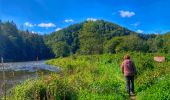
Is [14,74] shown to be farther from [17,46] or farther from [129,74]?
[17,46]

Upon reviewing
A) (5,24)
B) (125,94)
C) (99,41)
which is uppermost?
(5,24)

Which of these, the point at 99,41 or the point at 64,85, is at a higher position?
the point at 99,41

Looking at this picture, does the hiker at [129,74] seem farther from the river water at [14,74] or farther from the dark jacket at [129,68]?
the river water at [14,74]

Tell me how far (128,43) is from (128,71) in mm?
121386

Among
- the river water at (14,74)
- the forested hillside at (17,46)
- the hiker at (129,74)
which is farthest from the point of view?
the forested hillside at (17,46)

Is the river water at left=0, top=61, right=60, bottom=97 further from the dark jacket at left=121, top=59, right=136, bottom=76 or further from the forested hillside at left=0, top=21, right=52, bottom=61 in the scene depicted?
the forested hillside at left=0, top=21, right=52, bottom=61

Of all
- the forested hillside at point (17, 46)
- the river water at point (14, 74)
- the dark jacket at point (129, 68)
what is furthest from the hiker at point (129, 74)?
the forested hillside at point (17, 46)

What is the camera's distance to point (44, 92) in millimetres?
17297

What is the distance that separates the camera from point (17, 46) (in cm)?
17162

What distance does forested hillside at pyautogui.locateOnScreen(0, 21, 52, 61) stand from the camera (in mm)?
161000

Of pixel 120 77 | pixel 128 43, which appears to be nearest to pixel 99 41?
pixel 128 43

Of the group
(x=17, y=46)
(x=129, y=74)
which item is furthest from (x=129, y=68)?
(x=17, y=46)

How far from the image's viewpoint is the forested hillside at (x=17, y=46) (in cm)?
16100

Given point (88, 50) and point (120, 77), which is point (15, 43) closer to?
point (88, 50)
